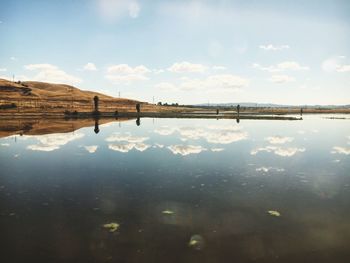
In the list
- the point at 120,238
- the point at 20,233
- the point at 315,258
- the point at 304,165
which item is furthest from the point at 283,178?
the point at 20,233

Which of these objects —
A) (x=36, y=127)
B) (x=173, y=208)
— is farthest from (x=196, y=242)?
(x=36, y=127)

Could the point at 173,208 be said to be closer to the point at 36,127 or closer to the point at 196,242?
the point at 196,242

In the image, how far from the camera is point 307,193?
475 inches

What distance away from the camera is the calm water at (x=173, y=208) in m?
7.32

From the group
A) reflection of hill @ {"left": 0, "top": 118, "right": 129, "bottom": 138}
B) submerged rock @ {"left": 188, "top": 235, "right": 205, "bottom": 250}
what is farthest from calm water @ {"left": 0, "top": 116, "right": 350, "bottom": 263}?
reflection of hill @ {"left": 0, "top": 118, "right": 129, "bottom": 138}

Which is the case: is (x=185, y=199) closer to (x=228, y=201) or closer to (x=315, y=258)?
(x=228, y=201)

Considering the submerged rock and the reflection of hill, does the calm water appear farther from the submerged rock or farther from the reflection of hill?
the reflection of hill

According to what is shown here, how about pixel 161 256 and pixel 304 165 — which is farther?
pixel 304 165

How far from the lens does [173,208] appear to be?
10.1 m

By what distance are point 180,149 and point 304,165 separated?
329 inches

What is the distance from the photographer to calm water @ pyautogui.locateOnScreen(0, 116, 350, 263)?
7320 millimetres

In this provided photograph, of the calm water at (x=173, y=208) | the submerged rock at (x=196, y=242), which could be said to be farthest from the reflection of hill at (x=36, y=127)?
the submerged rock at (x=196, y=242)

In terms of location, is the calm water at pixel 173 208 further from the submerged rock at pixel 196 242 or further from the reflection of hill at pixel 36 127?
the reflection of hill at pixel 36 127

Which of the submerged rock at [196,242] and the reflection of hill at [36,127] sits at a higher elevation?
the reflection of hill at [36,127]
